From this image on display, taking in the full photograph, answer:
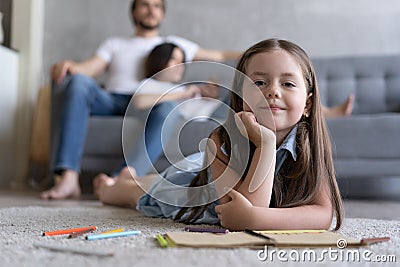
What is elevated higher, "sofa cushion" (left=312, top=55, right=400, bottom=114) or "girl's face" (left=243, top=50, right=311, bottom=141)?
"girl's face" (left=243, top=50, right=311, bottom=141)

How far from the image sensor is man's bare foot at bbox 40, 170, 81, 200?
190 cm

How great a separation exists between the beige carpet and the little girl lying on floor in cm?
10

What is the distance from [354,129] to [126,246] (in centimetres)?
136

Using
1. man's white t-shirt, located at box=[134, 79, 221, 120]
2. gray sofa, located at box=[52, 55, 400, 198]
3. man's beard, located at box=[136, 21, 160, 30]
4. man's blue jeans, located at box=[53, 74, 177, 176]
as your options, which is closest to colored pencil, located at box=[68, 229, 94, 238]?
gray sofa, located at box=[52, 55, 400, 198]

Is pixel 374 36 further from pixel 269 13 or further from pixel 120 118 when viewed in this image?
pixel 120 118

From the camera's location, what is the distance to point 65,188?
1.95 m

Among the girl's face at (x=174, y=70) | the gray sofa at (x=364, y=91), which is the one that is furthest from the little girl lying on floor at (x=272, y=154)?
the girl's face at (x=174, y=70)

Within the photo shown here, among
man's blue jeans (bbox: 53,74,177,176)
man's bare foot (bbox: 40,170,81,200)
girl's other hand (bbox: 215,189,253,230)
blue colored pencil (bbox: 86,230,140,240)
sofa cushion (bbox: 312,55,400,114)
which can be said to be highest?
sofa cushion (bbox: 312,55,400,114)

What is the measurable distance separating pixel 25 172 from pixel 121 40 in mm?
805

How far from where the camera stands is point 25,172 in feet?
8.92

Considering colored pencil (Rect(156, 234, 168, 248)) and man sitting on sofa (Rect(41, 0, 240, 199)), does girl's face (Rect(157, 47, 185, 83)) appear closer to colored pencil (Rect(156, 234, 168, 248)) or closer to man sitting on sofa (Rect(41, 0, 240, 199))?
man sitting on sofa (Rect(41, 0, 240, 199))

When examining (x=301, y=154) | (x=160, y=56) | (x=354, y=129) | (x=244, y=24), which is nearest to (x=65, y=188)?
(x=160, y=56)

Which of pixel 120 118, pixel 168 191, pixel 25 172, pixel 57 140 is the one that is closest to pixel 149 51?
pixel 120 118

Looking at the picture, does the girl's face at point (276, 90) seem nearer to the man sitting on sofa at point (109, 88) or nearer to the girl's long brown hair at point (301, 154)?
the girl's long brown hair at point (301, 154)
